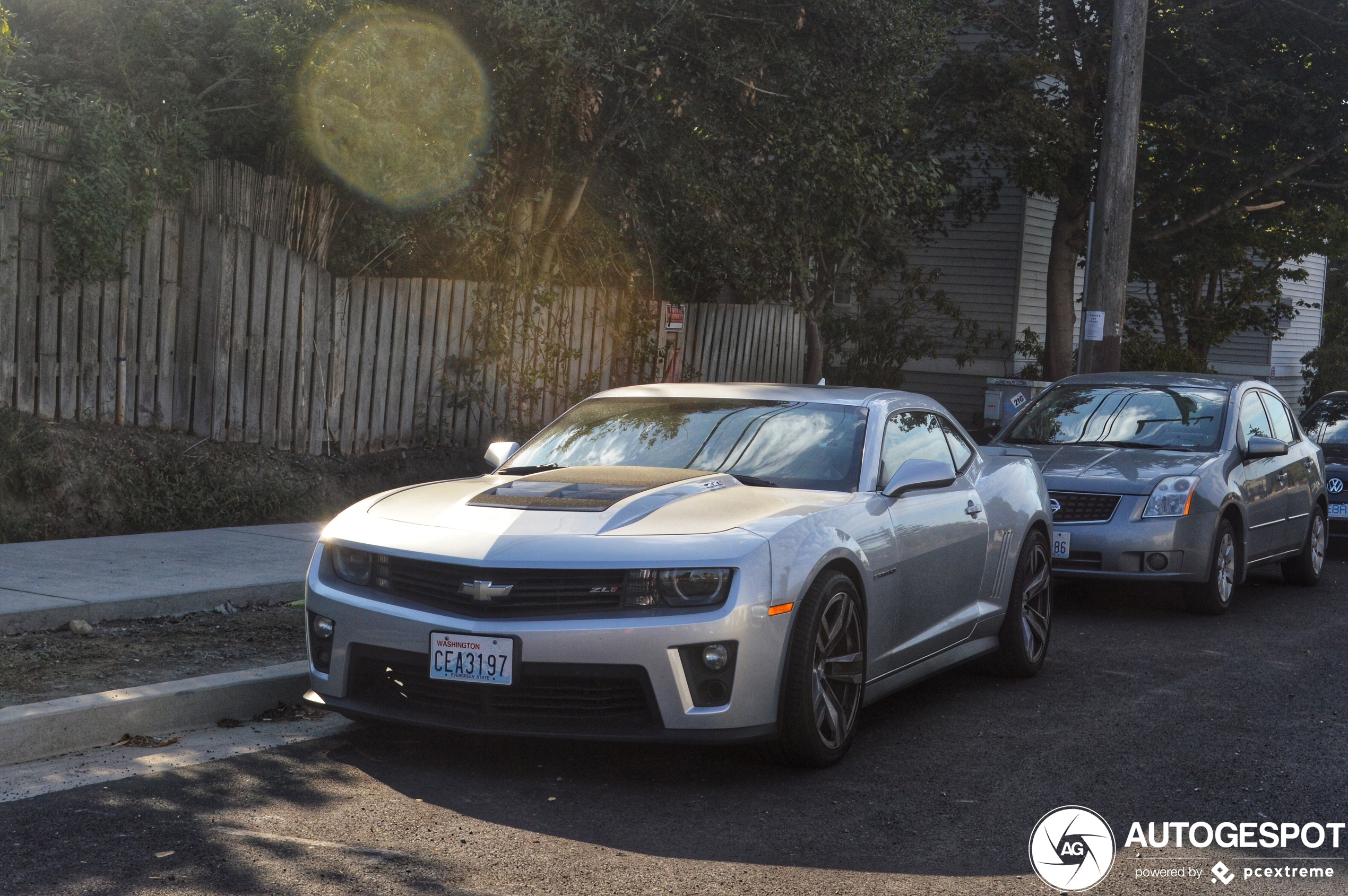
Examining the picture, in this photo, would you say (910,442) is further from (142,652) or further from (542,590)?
(142,652)

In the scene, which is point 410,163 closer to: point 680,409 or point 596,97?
point 596,97

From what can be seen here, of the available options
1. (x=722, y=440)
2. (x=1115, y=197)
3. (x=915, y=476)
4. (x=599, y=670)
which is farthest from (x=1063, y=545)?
(x=1115, y=197)

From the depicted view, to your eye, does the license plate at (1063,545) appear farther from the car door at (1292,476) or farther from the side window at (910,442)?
the side window at (910,442)

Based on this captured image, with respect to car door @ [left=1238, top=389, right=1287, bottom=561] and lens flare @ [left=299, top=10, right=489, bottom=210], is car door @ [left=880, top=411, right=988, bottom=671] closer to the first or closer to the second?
car door @ [left=1238, top=389, right=1287, bottom=561]

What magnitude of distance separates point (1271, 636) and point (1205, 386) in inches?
94.6

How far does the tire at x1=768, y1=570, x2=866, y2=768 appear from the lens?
16.9 ft

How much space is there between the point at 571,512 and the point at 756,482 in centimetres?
100

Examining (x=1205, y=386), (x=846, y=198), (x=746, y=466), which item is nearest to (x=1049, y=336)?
(x=846, y=198)

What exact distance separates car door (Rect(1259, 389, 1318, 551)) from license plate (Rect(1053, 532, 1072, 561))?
91.6 inches

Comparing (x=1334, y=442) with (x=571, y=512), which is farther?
(x=1334, y=442)

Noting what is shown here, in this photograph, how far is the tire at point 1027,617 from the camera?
23.5ft

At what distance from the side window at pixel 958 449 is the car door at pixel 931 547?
1 cm

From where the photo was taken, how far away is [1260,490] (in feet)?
33.6

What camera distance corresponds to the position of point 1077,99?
66.3ft
